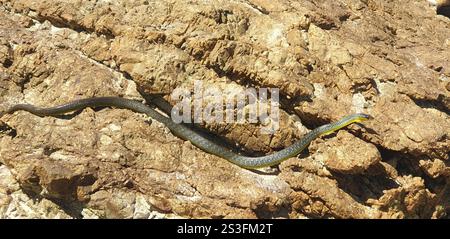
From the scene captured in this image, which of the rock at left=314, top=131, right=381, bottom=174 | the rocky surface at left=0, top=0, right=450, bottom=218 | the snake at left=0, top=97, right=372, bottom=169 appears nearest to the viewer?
the rocky surface at left=0, top=0, right=450, bottom=218

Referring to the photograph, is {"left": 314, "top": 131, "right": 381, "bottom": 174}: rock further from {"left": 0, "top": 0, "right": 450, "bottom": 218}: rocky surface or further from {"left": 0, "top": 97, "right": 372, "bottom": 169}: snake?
{"left": 0, "top": 97, "right": 372, "bottom": 169}: snake

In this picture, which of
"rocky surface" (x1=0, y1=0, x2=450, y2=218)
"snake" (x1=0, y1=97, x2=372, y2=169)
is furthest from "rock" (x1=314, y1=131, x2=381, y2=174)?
"snake" (x1=0, y1=97, x2=372, y2=169)

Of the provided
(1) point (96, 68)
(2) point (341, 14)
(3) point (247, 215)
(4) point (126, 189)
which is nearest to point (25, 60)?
(1) point (96, 68)

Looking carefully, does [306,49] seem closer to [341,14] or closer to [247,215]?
[341,14]

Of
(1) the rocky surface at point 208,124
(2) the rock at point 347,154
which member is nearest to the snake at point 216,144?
(1) the rocky surface at point 208,124

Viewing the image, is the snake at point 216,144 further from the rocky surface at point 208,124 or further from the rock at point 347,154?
the rock at point 347,154

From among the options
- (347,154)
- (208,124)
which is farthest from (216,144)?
(347,154)

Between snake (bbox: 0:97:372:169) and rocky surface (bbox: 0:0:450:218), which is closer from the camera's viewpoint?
rocky surface (bbox: 0:0:450:218)

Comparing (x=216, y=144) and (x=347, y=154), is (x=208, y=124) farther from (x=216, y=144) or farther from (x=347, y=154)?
(x=347, y=154)
